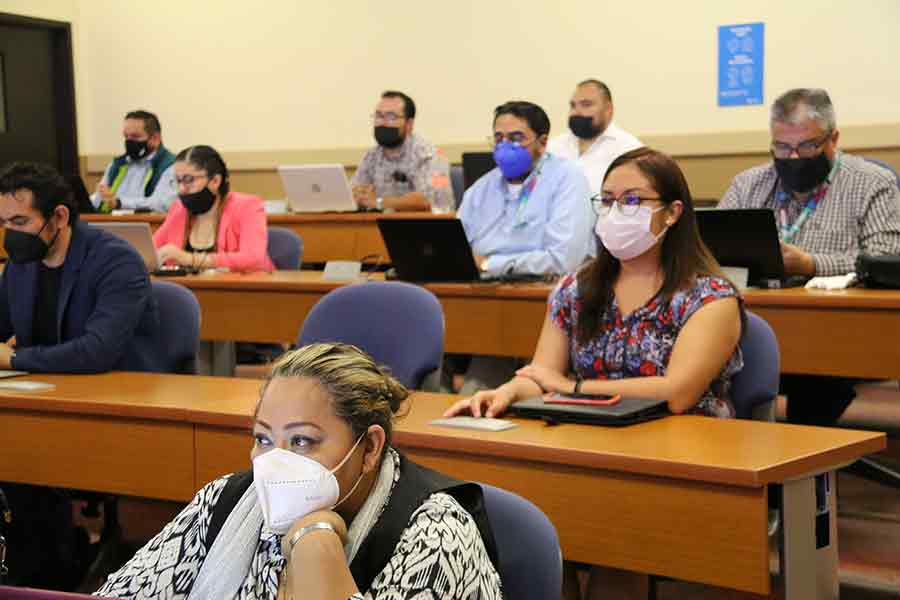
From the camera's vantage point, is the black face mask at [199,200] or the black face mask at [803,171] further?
the black face mask at [199,200]

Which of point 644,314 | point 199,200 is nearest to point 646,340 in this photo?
point 644,314

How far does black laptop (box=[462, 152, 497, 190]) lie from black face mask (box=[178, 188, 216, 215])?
1.67 meters

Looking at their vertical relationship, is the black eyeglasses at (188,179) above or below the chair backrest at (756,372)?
above

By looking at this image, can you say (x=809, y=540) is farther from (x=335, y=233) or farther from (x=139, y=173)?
(x=139, y=173)

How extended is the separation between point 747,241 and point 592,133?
2.84 meters

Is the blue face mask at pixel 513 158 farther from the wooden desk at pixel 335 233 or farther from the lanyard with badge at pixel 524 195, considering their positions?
the wooden desk at pixel 335 233

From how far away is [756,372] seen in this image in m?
2.84

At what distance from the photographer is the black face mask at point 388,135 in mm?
7480

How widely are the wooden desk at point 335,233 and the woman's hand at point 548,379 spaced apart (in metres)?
4.08

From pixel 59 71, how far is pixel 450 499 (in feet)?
30.1

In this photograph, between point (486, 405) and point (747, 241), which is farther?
point (747, 241)

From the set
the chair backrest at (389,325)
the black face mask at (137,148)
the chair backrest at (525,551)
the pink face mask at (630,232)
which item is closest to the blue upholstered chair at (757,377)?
the pink face mask at (630,232)

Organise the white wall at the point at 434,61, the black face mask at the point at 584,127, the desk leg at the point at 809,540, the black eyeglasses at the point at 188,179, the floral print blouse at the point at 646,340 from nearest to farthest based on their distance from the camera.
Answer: the desk leg at the point at 809,540
the floral print blouse at the point at 646,340
the black eyeglasses at the point at 188,179
the black face mask at the point at 584,127
the white wall at the point at 434,61

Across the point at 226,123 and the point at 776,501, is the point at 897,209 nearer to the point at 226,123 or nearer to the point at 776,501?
the point at 776,501
